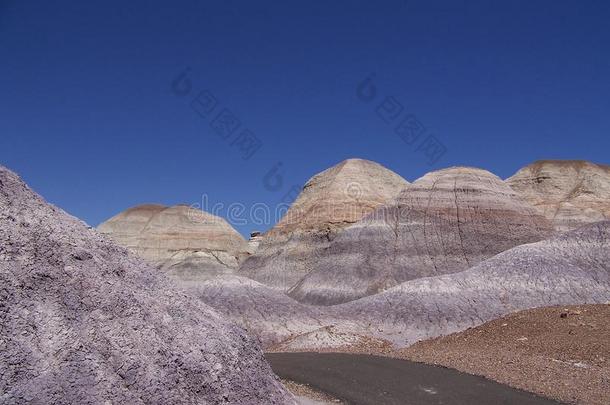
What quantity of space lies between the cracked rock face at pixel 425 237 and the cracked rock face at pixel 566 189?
57.8 feet

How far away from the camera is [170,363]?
7.70 metres

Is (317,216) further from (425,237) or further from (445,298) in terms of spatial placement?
(445,298)

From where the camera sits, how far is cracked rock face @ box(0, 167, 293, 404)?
268 inches

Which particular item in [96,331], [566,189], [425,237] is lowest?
[96,331]

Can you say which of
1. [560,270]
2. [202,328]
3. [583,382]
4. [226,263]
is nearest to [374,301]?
[560,270]

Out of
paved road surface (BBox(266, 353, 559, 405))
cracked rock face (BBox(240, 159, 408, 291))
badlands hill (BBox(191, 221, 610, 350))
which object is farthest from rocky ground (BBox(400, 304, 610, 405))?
cracked rock face (BBox(240, 159, 408, 291))

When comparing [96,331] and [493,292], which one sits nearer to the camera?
[96,331]

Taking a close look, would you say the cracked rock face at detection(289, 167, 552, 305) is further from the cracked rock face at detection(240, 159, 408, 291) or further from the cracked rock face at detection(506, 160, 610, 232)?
the cracked rock face at detection(506, 160, 610, 232)

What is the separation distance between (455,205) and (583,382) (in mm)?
48161

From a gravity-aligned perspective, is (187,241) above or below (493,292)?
above

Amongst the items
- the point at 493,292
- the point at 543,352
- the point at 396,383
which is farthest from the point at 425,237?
the point at 396,383

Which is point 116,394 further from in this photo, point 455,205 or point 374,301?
point 455,205

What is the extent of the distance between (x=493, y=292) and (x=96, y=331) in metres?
33.3

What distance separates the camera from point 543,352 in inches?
693
